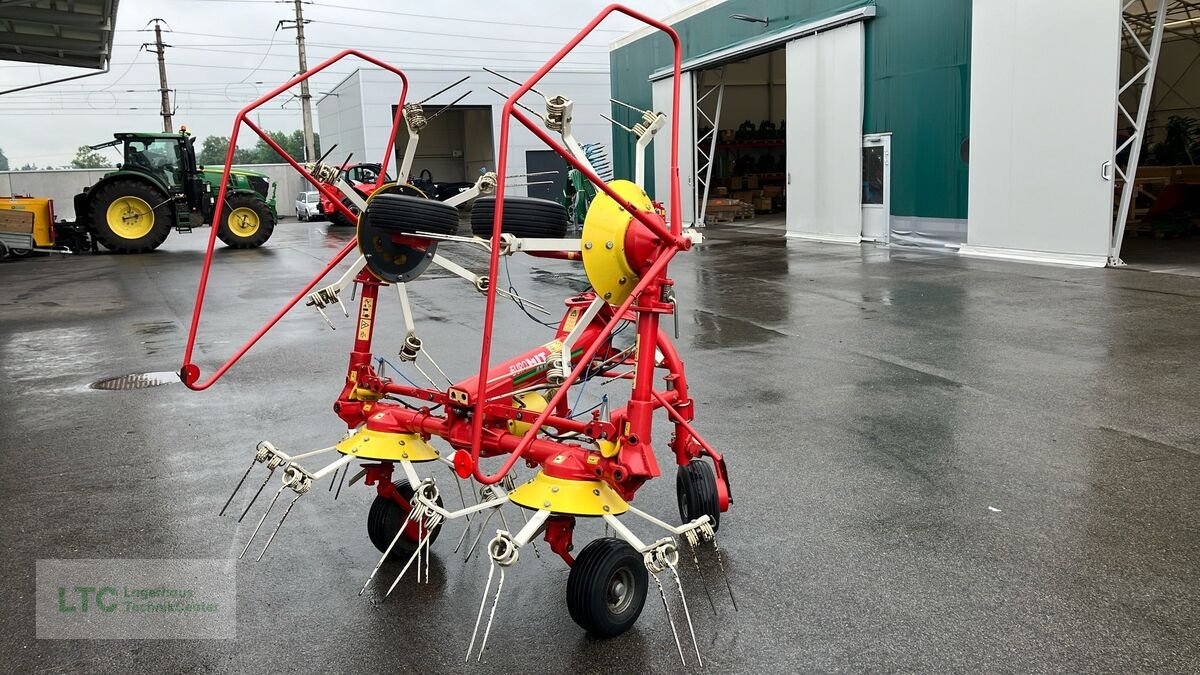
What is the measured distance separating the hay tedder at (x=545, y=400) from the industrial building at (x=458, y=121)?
114ft

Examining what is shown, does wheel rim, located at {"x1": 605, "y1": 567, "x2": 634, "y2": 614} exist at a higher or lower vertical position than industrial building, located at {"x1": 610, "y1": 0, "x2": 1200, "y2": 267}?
lower

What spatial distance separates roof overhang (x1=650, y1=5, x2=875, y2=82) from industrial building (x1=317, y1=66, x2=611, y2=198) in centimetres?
1389

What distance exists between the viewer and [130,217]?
70.4 feet

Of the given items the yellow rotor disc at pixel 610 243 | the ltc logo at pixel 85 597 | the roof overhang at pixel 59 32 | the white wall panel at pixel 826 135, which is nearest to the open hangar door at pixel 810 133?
the white wall panel at pixel 826 135

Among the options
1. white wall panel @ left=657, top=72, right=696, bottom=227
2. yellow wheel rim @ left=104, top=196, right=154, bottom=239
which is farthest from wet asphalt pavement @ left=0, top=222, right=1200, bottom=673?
white wall panel @ left=657, top=72, right=696, bottom=227

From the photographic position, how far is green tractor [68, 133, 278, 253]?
832 inches

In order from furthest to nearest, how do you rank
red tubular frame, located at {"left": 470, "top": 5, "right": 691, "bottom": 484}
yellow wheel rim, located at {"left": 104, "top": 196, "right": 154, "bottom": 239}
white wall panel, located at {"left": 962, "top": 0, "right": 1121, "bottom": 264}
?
yellow wheel rim, located at {"left": 104, "top": 196, "right": 154, "bottom": 239} → white wall panel, located at {"left": 962, "top": 0, "right": 1121, "bottom": 264} → red tubular frame, located at {"left": 470, "top": 5, "right": 691, "bottom": 484}

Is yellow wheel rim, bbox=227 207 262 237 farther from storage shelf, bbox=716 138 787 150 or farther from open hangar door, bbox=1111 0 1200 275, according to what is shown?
open hangar door, bbox=1111 0 1200 275

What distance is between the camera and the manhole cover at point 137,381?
314 inches

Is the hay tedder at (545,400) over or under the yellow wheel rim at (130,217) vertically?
under

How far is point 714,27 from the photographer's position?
24344mm

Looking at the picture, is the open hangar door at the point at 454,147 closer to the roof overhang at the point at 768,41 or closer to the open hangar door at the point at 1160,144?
the roof overhang at the point at 768,41

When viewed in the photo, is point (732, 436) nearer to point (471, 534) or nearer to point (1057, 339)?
point (471, 534)

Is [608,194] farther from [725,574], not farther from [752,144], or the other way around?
[752,144]
